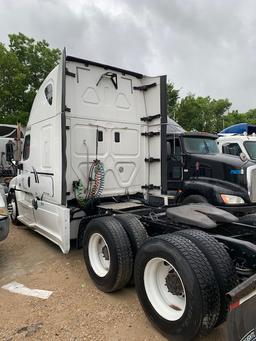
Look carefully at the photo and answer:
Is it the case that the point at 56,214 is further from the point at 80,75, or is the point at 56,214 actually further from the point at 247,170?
the point at 247,170

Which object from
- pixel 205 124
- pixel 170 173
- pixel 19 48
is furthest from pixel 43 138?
pixel 205 124

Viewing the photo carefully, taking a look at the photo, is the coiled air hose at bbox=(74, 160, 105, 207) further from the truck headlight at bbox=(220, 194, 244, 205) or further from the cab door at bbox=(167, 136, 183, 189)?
the cab door at bbox=(167, 136, 183, 189)

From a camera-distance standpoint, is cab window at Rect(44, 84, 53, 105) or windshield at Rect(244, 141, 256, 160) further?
windshield at Rect(244, 141, 256, 160)

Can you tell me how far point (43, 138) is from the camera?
5992 mm

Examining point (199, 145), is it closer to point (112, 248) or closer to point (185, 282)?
point (112, 248)

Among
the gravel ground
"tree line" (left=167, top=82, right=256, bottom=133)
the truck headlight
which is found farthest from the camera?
"tree line" (left=167, top=82, right=256, bottom=133)

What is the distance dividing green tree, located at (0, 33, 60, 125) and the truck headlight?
15.4 meters

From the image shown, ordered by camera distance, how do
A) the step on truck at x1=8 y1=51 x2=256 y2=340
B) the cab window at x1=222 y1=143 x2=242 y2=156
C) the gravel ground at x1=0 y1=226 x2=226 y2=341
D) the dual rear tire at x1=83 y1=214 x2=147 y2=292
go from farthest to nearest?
1. the cab window at x1=222 y1=143 x2=242 y2=156
2. the dual rear tire at x1=83 y1=214 x2=147 y2=292
3. the gravel ground at x1=0 y1=226 x2=226 y2=341
4. the step on truck at x1=8 y1=51 x2=256 y2=340

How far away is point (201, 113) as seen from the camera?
3244 centimetres

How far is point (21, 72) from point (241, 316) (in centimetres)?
1970

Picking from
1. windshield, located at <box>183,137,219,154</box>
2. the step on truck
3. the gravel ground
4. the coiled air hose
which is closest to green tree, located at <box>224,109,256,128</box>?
windshield, located at <box>183,137,219,154</box>

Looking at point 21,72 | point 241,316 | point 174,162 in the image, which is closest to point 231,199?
point 174,162

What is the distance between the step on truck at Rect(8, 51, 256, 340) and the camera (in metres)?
3.03

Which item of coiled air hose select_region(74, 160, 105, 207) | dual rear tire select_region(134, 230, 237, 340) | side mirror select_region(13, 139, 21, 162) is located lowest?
dual rear tire select_region(134, 230, 237, 340)
